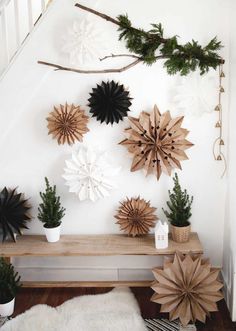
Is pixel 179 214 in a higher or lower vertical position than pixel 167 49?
lower

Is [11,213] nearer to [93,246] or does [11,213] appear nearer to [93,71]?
[93,246]

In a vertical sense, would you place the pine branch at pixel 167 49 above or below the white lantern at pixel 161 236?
above

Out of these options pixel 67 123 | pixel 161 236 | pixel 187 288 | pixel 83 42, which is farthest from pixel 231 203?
pixel 83 42

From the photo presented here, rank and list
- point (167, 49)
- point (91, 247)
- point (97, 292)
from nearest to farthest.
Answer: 1. point (167, 49)
2. point (91, 247)
3. point (97, 292)

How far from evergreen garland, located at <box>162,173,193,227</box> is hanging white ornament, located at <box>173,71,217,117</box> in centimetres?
48

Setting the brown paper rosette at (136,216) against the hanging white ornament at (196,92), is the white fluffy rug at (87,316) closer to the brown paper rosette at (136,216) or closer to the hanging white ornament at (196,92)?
the brown paper rosette at (136,216)

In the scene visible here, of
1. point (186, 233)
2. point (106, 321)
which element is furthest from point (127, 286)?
point (186, 233)

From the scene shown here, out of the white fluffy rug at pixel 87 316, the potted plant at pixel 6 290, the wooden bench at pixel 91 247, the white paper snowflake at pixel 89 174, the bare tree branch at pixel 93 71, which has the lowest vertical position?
the white fluffy rug at pixel 87 316

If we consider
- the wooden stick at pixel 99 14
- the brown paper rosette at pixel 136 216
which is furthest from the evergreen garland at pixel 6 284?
the wooden stick at pixel 99 14

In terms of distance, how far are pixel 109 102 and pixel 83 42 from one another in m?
0.40

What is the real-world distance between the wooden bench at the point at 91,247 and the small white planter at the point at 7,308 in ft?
0.95

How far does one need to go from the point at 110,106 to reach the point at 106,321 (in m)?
1.33

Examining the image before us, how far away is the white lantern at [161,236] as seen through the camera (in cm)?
229

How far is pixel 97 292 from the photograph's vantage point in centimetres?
248
